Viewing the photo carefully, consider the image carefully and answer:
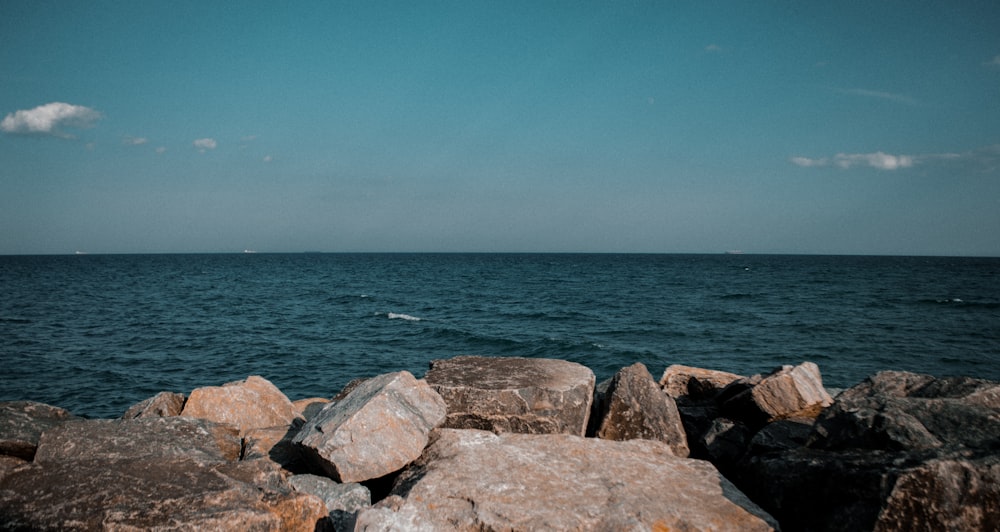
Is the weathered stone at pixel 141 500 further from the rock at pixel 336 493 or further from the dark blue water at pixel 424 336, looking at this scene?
the dark blue water at pixel 424 336

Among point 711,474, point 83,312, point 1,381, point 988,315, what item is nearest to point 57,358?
point 1,381

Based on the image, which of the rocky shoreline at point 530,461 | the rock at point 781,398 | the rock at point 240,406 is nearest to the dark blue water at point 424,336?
the rock at point 240,406

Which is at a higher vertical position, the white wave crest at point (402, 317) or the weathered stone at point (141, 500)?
the weathered stone at point (141, 500)

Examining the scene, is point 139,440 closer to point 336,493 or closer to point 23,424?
point 23,424

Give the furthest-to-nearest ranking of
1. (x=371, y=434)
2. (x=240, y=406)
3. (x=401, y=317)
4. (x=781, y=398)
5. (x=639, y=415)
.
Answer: (x=401, y=317), (x=240, y=406), (x=781, y=398), (x=639, y=415), (x=371, y=434)

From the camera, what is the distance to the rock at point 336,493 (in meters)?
4.64

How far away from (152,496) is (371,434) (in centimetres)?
181

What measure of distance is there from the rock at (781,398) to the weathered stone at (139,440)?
6.24 meters

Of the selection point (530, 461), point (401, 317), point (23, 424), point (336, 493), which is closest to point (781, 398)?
point (530, 461)

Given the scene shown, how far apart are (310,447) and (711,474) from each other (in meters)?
3.81

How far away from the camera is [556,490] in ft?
14.3

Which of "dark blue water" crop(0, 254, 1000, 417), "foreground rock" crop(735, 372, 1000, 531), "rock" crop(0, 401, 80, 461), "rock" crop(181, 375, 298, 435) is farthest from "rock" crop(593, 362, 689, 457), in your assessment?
"dark blue water" crop(0, 254, 1000, 417)

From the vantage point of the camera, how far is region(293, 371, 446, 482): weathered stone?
4.98 meters

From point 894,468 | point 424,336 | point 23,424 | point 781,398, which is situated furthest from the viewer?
point 424,336
